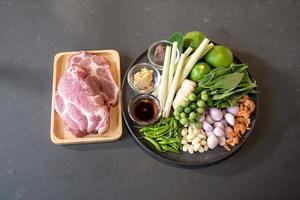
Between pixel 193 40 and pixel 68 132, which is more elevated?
pixel 193 40

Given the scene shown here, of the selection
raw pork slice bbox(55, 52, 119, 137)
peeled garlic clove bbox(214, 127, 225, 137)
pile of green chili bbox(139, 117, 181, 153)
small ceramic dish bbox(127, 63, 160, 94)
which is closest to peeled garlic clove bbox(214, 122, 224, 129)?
peeled garlic clove bbox(214, 127, 225, 137)

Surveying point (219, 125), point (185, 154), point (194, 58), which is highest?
point (194, 58)

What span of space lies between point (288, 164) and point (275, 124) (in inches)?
5.9

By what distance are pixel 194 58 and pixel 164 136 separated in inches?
11.6

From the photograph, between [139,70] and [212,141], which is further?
[139,70]

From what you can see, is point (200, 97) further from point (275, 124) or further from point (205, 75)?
point (275, 124)

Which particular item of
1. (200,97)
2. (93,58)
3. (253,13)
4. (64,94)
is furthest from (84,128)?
(253,13)

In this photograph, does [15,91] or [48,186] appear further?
[15,91]

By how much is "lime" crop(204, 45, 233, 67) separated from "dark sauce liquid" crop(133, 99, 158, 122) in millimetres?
258

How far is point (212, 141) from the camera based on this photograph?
105cm

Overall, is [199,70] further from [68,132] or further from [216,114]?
[68,132]

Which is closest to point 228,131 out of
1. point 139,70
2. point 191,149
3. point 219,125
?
point 219,125

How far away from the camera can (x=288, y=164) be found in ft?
3.69

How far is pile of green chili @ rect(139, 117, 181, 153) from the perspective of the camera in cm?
107
